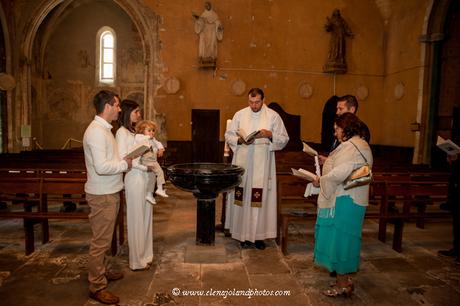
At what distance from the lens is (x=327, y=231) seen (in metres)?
2.90

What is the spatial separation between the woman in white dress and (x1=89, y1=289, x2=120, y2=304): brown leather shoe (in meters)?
0.63

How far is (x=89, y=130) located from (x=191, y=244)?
225 centimetres

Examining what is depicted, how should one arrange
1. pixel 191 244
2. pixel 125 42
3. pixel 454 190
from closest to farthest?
1. pixel 454 190
2. pixel 191 244
3. pixel 125 42

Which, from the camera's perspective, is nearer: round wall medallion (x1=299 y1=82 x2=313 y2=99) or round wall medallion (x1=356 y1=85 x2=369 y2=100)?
round wall medallion (x1=299 y1=82 x2=313 y2=99)

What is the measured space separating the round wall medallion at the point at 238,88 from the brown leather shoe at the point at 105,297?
9180 millimetres

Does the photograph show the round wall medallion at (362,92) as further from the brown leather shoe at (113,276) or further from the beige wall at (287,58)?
the brown leather shoe at (113,276)

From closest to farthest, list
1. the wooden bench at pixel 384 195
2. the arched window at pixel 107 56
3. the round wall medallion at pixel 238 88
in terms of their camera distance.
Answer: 1. the wooden bench at pixel 384 195
2. the round wall medallion at pixel 238 88
3. the arched window at pixel 107 56

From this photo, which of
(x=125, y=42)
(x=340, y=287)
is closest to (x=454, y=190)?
(x=340, y=287)

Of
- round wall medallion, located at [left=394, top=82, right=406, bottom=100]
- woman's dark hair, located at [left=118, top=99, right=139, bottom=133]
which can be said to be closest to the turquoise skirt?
woman's dark hair, located at [left=118, top=99, right=139, bottom=133]

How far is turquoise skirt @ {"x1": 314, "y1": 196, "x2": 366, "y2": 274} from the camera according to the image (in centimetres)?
282

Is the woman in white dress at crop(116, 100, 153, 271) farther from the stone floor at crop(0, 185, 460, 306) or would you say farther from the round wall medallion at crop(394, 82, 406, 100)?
the round wall medallion at crop(394, 82, 406, 100)

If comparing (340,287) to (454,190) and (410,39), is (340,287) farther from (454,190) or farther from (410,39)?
(410,39)

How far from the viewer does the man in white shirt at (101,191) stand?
270cm
